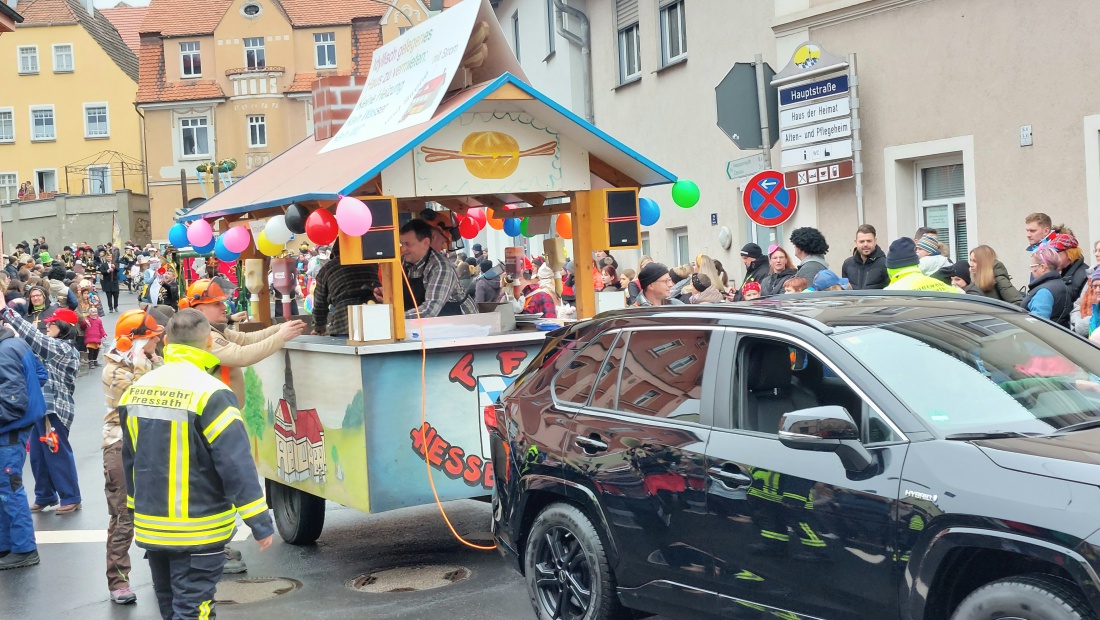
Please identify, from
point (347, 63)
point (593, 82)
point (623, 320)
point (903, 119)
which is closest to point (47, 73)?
point (347, 63)

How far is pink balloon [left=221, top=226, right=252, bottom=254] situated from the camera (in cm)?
1001

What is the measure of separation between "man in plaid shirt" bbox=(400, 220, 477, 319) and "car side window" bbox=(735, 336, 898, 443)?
3785 millimetres

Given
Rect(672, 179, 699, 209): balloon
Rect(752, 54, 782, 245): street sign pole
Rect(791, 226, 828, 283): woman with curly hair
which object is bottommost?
Rect(791, 226, 828, 283): woman with curly hair

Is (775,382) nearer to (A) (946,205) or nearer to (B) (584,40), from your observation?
(A) (946,205)

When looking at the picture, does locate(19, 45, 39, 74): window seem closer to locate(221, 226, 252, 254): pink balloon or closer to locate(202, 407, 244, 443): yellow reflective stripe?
locate(221, 226, 252, 254): pink balloon

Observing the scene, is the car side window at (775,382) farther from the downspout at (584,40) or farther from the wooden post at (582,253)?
the downspout at (584,40)

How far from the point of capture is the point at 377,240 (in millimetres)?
7797

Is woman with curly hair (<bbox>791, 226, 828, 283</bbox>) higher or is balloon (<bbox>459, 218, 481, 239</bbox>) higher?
balloon (<bbox>459, 218, 481, 239</bbox>)

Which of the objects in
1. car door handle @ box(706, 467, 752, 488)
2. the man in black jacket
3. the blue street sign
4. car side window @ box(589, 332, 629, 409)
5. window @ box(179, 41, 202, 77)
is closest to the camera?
car door handle @ box(706, 467, 752, 488)

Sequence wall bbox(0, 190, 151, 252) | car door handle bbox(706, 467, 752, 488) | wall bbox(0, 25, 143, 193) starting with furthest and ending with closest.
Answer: wall bbox(0, 25, 143, 193) → wall bbox(0, 190, 151, 252) → car door handle bbox(706, 467, 752, 488)

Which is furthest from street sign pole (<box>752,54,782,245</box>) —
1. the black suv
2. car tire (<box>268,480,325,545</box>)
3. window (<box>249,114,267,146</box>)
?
window (<box>249,114,267,146</box>)

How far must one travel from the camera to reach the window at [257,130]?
60031 millimetres

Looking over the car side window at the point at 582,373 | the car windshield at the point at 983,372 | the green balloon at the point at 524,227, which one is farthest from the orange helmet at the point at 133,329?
the car windshield at the point at 983,372

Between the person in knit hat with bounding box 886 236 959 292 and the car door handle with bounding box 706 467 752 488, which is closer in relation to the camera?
the car door handle with bounding box 706 467 752 488
